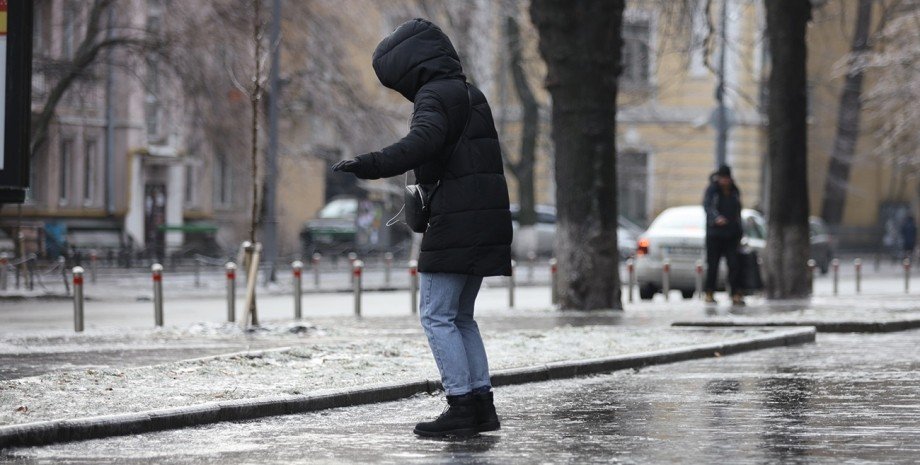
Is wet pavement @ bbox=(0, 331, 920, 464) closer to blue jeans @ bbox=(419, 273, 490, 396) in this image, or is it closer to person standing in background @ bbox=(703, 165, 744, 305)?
blue jeans @ bbox=(419, 273, 490, 396)

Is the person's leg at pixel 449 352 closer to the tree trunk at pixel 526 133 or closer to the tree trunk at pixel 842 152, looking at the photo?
the tree trunk at pixel 526 133

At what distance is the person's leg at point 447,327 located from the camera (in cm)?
855

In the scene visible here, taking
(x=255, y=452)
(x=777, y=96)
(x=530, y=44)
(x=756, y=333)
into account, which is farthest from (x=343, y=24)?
(x=255, y=452)

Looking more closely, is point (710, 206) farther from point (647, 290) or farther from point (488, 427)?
point (488, 427)

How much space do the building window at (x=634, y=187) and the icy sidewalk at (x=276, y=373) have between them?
38.5 meters

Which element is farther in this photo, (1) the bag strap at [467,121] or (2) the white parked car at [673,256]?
(2) the white parked car at [673,256]

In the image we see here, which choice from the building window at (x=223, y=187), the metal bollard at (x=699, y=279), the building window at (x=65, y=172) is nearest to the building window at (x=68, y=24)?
the building window at (x=65, y=172)

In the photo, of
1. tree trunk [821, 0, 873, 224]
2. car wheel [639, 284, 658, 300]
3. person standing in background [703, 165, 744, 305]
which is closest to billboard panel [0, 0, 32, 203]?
person standing in background [703, 165, 744, 305]

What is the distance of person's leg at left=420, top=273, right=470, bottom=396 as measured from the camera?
8.55m

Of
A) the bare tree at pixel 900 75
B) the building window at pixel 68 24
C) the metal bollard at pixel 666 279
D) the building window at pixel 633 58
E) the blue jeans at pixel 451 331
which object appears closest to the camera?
the blue jeans at pixel 451 331

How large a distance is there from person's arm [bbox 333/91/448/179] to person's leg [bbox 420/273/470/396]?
0.64 metres

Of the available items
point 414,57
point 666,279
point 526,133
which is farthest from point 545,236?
point 414,57

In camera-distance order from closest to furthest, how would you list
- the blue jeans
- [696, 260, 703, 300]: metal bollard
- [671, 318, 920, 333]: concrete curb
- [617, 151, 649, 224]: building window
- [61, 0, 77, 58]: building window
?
the blue jeans
[671, 318, 920, 333]: concrete curb
[696, 260, 703, 300]: metal bollard
[61, 0, 77, 58]: building window
[617, 151, 649, 224]: building window

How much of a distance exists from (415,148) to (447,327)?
0.98 metres
